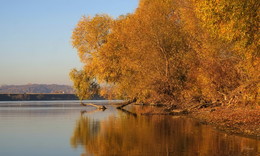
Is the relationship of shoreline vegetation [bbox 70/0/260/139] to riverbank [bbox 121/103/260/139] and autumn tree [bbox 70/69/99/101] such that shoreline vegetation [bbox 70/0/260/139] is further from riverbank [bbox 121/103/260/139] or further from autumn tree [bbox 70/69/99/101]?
autumn tree [bbox 70/69/99/101]

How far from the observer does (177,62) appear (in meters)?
46.3

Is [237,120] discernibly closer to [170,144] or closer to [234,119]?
[234,119]

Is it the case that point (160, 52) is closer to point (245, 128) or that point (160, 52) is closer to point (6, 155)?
point (245, 128)

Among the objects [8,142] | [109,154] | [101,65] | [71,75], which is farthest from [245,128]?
[71,75]

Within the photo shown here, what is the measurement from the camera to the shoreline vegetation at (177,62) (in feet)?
103

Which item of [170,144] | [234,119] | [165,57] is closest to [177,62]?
[165,57]

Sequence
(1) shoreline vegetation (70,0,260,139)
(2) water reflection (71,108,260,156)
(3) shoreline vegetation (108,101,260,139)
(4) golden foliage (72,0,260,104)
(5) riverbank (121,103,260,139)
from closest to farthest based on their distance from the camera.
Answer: (2) water reflection (71,108,260,156) → (5) riverbank (121,103,260,139) → (3) shoreline vegetation (108,101,260,139) → (1) shoreline vegetation (70,0,260,139) → (4) golden foliage (72,0,260,104)

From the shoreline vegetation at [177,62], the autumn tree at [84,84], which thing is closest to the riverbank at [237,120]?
the shoreline vegetation at [177,62]

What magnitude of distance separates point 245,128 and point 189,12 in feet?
67.6

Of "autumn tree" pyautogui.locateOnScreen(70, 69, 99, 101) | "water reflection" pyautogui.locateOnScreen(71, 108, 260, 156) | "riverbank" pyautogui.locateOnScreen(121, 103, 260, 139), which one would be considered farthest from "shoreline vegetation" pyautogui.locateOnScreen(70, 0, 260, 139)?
"autumn tree" pyautogui.locateOnScreen(70, 69, 99, 101)

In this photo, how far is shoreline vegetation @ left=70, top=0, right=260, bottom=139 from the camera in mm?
31450

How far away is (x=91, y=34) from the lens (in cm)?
6081

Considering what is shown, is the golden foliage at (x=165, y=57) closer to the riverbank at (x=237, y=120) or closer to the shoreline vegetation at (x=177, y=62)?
the shoreline vegetation at (x=177, y=62)

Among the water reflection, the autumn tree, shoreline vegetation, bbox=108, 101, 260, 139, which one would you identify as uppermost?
the autumn tree
